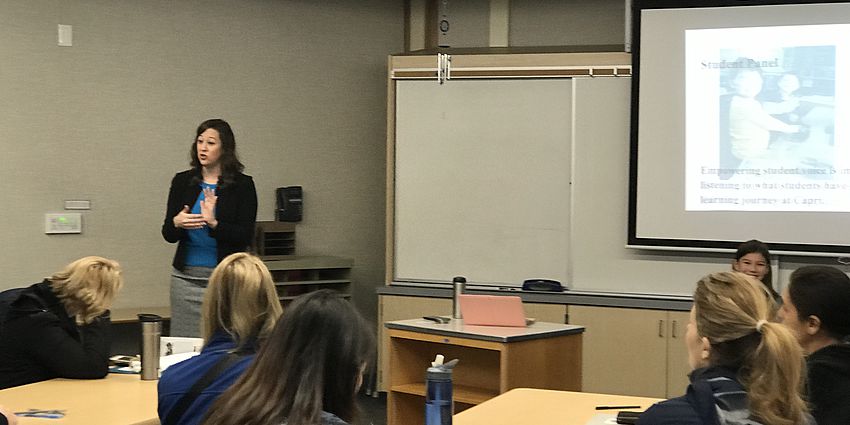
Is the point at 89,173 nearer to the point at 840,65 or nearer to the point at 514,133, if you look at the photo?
the point at 514,133

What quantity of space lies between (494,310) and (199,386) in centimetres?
295

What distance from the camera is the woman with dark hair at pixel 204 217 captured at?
5156mm

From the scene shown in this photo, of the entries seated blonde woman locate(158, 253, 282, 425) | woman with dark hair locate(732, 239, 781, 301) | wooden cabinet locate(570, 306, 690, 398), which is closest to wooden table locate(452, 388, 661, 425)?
seated blonde woman locate(158, 253, 282, 425)

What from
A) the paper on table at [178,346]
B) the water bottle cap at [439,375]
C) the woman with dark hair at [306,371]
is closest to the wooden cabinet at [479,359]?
the paper on table at [178,346]

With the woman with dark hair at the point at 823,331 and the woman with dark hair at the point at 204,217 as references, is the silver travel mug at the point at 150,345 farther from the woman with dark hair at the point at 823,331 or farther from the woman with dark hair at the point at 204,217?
the woman with dark hair at the point at 823,331

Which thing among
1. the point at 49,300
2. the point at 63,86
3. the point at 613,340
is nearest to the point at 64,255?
the point at 63,86

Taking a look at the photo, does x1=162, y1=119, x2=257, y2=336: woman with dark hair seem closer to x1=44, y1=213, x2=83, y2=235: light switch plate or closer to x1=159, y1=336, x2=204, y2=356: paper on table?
x1=159, y1=336, x2=204, y2=356: paper on table

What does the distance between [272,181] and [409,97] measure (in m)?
1.15

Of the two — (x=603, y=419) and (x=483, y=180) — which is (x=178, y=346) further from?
(x=483, y=180)

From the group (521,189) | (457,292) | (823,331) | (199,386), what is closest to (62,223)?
(457,292)

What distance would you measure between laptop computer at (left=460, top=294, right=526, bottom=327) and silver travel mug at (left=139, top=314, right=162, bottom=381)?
1.98m

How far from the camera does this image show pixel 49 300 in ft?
13.6

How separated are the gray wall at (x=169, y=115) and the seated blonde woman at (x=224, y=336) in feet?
11.9

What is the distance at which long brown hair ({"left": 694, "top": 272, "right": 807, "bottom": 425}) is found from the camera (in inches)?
100
